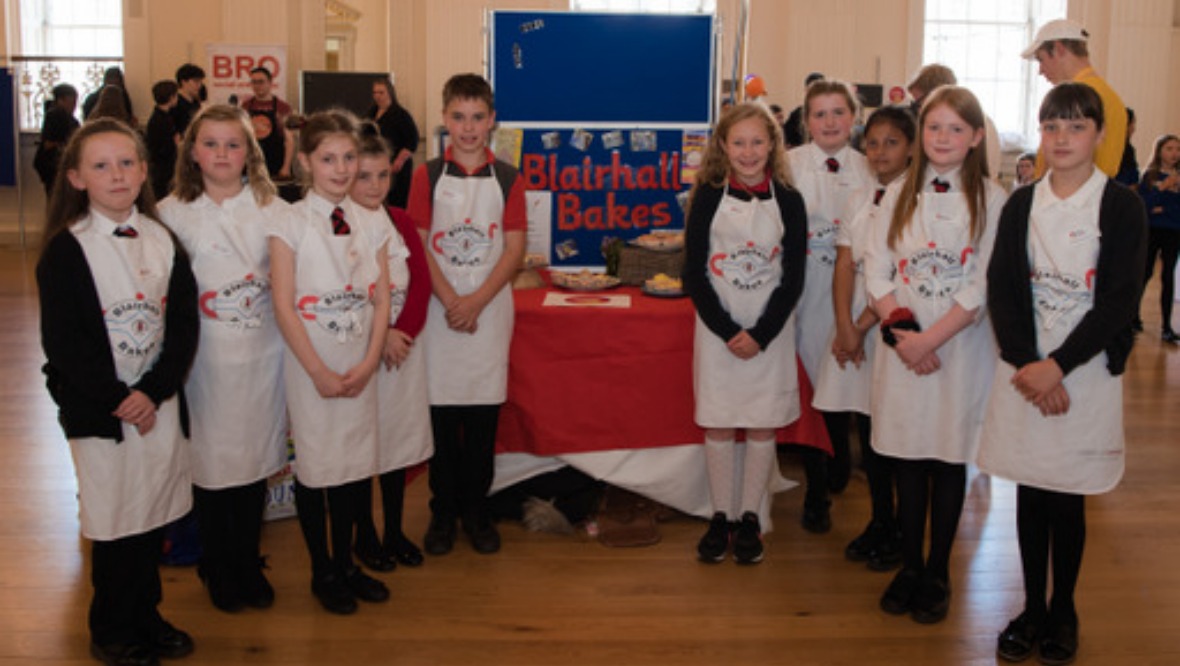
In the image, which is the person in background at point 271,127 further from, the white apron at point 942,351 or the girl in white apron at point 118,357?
the white apron at point 942,351

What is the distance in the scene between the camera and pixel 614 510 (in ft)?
11.0

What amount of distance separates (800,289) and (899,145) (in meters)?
0.54

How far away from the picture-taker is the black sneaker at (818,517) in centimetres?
337

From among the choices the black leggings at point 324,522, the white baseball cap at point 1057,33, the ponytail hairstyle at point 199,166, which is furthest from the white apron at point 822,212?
the ponytail hairstyle at point 199,166

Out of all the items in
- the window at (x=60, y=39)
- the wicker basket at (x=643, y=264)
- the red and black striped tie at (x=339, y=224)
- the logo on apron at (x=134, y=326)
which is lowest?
the logo on apron at (x=134, y=326)

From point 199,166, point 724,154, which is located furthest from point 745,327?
point 199,166

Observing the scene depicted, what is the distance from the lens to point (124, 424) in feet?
7.61

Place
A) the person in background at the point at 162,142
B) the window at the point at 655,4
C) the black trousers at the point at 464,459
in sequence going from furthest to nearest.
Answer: the window at the point at 655,4, the person in background at the point at 162,142, the black trousers at the point at 464,459

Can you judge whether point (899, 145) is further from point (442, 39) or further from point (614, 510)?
point (442, 39)

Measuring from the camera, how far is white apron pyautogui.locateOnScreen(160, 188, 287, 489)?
8.34ft

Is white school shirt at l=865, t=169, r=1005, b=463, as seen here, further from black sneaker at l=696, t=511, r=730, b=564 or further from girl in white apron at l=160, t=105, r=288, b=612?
girl in white apron at l=160, t=105, r=288, b=612

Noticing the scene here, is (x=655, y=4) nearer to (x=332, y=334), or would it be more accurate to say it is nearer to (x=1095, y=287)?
(x=332, y=334)

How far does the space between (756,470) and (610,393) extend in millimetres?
495

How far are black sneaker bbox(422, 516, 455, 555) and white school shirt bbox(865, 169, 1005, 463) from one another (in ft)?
4.12
